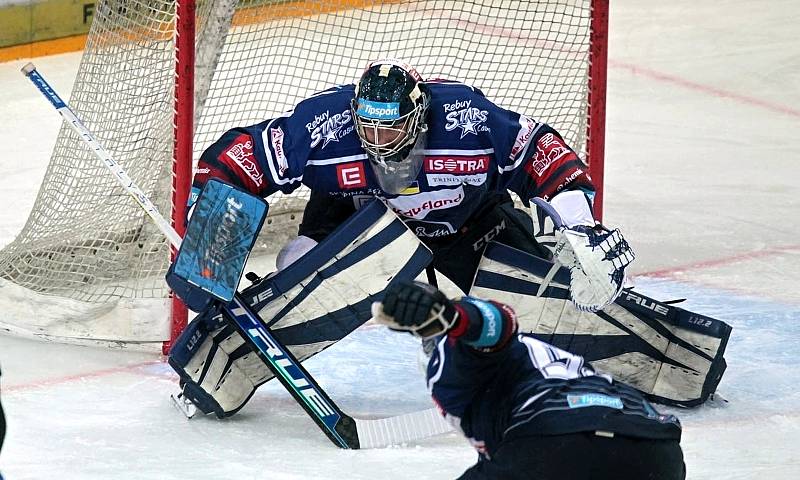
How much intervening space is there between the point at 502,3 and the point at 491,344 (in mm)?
2917

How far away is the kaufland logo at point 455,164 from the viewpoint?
355 cm

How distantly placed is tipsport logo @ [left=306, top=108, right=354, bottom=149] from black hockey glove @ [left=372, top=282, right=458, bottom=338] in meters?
1.48

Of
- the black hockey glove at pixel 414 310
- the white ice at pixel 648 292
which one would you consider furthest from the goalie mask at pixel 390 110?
the black hockey glove at pixel 414 310

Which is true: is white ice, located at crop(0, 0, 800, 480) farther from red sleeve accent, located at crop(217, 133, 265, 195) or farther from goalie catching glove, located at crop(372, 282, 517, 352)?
goalie catching glove, located at crop(372, 282, 517, 352)

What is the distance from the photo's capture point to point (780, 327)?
4.23 metres

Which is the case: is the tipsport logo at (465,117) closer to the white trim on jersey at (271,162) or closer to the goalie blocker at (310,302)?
the goalie blocker at (310,302)

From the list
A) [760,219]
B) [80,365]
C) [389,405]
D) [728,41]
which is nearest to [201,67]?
[80,365]

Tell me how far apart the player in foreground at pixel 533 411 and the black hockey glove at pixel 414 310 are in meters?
0.03

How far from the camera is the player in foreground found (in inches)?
86.4

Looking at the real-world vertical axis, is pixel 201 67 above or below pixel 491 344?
below

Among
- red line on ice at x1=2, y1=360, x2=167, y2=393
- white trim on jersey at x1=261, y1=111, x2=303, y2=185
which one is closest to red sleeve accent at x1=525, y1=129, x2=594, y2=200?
white trim on jersey at x1=261, y1=111, x2=303, y2=185

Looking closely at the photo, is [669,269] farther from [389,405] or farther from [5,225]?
[5,225]

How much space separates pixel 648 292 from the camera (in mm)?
4566

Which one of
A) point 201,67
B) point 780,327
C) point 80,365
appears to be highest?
point 201,67
